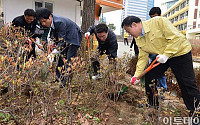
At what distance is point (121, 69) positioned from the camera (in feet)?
9.49

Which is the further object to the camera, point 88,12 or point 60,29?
point 88,12

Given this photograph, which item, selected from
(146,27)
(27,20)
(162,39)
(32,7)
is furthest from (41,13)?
(32,7)

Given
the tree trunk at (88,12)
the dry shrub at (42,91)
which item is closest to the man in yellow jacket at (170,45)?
the dry shrub at (42,91)

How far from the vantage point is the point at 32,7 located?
7.90 metres

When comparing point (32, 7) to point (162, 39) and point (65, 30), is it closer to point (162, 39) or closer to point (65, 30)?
point (65, 30)

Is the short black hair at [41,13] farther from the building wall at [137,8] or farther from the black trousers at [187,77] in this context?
the building wall at [137,8]

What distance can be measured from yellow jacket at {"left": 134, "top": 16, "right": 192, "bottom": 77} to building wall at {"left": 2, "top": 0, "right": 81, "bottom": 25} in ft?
22.7

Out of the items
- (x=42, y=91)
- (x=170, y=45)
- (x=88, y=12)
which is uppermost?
(x=88, y=12)

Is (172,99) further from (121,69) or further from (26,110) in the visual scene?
(26,110)

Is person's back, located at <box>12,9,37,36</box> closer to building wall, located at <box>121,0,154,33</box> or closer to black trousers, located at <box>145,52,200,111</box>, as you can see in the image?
black trousers, located at <box>145,52,200,111</box>

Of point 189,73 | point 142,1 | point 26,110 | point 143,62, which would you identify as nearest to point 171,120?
point 189,73


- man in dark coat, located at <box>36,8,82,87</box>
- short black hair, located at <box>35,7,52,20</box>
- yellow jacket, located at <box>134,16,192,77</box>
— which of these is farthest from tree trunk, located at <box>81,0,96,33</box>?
yellow jacket, located at <box>134,16,192,77</box>

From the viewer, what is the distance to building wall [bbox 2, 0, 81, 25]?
724cm

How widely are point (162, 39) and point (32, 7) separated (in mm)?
7321
